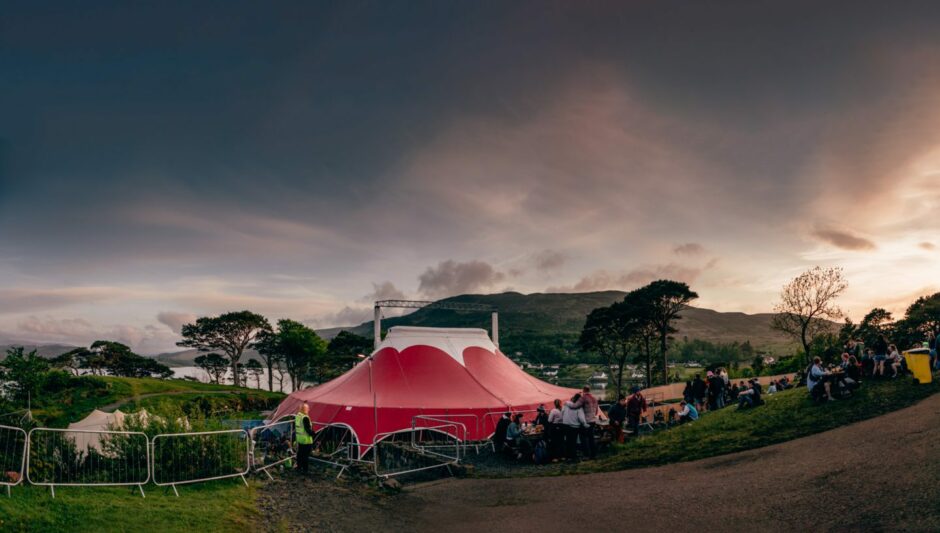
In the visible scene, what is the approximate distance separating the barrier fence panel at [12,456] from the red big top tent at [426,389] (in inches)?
382

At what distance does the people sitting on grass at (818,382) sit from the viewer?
13.5 metres

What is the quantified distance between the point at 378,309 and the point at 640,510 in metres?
25.2

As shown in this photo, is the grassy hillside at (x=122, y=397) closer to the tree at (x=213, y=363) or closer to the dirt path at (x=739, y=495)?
the dirt path at (x=739, y=495)

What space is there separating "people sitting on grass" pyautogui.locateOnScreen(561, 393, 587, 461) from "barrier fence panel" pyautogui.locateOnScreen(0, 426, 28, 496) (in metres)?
10.9

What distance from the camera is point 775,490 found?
7.98 m

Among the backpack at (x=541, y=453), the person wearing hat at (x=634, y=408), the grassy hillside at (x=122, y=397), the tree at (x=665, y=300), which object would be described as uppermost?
the tree at (x=665, y=300)

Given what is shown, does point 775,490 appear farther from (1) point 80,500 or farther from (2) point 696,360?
(2) point 696,360

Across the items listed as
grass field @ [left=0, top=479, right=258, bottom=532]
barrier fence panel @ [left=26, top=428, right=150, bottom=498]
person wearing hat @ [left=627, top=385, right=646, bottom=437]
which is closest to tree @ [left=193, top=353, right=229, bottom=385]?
person wearing hat @ [left=627, top=385, right=646, bottom=437]

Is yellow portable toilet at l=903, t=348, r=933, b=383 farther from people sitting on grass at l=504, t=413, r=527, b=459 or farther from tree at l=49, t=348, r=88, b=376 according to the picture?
tree at l=49, t=348, r=88, b=376

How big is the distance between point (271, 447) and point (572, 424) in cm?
1080

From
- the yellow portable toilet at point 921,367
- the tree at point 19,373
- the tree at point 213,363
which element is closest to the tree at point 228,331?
the tree at point 213,363

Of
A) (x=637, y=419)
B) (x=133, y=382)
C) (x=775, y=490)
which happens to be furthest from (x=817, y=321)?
(x=133, y=382)

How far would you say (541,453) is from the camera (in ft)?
44.5

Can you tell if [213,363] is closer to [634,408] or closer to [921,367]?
[634,408]
